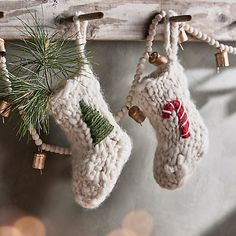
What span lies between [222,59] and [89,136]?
34 centimetres

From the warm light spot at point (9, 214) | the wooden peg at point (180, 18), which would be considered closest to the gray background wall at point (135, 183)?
the warm light spot at point (9, 214)

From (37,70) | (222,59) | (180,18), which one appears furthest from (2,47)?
(222,59)

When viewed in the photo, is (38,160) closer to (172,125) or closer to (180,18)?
(172,125)

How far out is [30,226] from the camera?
4.23 ft

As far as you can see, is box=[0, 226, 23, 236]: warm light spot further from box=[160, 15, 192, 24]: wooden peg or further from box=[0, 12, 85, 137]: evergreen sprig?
box=[160, 15, 192, 24]: wooden peg

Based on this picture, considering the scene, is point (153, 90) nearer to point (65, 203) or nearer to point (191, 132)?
point (191, 132)

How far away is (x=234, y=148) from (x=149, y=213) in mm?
237

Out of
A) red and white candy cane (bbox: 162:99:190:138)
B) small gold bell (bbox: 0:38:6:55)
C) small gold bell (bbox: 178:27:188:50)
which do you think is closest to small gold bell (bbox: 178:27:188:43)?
small gold bell (bbox: 178:27:188:50)

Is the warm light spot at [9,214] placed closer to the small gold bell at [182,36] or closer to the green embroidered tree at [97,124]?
A: the green embroidered tree at [97,124]

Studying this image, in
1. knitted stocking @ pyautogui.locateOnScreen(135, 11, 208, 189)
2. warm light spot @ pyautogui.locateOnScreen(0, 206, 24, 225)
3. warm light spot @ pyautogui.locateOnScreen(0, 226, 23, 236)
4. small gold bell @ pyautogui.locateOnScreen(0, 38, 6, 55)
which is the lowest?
warm light spot @ pyautogui.locateOnScreen(0, 226, 23, 236)

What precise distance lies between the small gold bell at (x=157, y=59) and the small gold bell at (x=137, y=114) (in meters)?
0.10

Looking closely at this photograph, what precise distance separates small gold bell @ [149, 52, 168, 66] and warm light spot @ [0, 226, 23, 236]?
Result: 440 millimetres

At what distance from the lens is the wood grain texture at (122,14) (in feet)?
3.82

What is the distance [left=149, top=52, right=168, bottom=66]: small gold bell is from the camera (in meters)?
1.19
